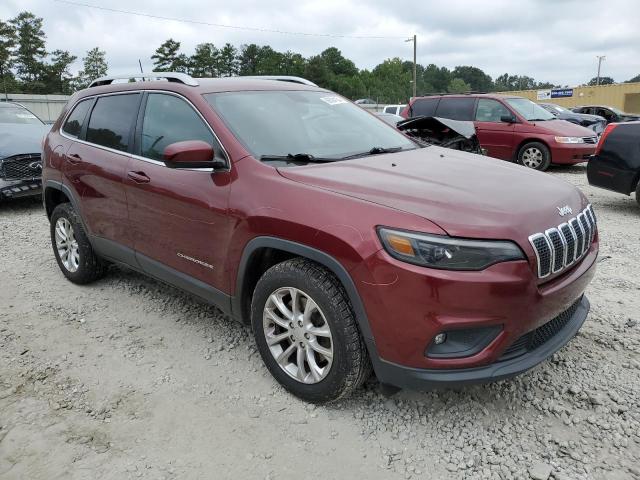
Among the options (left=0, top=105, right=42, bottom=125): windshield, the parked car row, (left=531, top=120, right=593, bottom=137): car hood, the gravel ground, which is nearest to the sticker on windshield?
the gravel ground

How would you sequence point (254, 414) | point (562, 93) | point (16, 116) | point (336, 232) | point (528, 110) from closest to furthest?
1. point (336, 232)
2. point (254, 414)
3. point (16, 116)
4. point (528, 110)
5. point (562, 93)

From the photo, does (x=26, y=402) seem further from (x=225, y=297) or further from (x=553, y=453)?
(x=553, y=453)

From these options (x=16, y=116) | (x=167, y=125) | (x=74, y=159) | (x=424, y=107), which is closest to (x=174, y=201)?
(x=167, y=125)

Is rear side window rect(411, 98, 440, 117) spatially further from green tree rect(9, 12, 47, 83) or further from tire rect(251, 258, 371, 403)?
green tree rect(9, 12, 47, 83)

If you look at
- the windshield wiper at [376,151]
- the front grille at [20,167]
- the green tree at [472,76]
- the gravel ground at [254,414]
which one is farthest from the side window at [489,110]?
the green tree at [472,76]

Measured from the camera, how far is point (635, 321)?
3.60 m

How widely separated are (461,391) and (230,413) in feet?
4.20

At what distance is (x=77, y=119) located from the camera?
443 centimetres

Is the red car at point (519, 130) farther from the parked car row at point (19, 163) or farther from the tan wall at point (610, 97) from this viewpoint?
the tan wall at point (610, 97)

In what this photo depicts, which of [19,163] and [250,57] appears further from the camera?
[250,57]

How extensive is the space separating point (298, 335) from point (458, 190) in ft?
3.62

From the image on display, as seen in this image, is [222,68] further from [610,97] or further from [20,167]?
[20,167]

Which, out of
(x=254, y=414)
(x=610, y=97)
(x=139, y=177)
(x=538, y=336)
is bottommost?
(x=254, y=414)

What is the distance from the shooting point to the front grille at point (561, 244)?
7.61 ft
